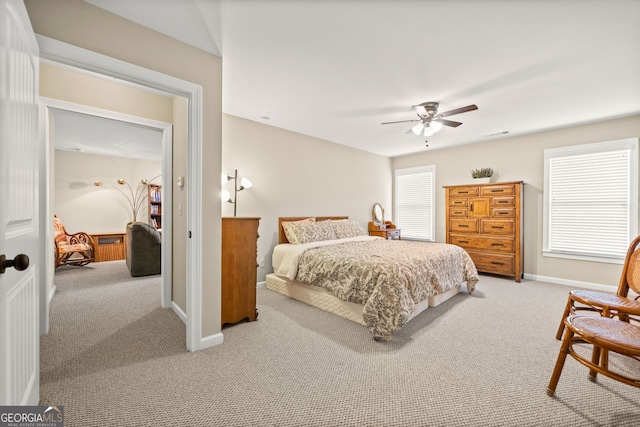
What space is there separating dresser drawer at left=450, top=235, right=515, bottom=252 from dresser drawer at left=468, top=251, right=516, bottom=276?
0.37ft

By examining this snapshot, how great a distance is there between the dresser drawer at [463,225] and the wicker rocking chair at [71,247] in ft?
23.3

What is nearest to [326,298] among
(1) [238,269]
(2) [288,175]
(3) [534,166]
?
(1) [238,269]

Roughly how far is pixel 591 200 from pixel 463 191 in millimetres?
1737

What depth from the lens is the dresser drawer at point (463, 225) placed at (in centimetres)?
486

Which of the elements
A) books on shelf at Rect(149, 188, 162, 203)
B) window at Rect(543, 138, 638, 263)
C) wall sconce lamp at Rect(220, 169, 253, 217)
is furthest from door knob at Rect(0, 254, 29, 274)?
books on shelf at Rect(149, 188, 162, 203)

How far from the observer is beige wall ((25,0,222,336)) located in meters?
1.64

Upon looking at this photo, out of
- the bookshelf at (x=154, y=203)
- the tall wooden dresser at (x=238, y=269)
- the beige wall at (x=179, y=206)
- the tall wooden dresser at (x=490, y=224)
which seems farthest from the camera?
the bookshelf at (x=154, y=203)

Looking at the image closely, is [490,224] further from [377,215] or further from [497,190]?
[377,215]

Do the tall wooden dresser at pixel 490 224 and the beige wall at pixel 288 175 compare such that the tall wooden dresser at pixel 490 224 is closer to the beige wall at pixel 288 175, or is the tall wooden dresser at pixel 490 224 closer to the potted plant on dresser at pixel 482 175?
the potted plant on dresser at pixel 482 175

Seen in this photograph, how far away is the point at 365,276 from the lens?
270 cm

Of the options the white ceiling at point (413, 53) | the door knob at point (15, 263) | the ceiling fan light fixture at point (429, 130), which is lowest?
the door knob at point (15, 263)

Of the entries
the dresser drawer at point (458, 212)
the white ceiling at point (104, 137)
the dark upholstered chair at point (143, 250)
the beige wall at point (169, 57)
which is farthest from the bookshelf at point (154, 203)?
the dresser drawer at point (458, 212)

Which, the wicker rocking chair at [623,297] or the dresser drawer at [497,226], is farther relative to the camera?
the dresser drawer at [497,226]

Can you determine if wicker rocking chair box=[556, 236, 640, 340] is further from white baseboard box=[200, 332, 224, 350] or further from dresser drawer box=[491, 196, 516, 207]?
white baseboard box=[200, 332, 224, 350]
